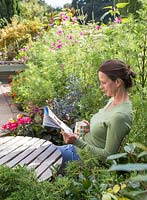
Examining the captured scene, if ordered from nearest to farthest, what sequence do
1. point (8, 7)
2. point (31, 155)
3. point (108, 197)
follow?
point (108, 197)
point (31, 155)
point (8, 7)

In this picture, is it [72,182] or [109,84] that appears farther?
[109,84]

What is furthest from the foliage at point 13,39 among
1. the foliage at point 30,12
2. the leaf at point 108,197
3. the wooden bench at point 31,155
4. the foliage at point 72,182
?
the leaf at point 108,197

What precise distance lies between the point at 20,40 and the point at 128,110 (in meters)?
7.12

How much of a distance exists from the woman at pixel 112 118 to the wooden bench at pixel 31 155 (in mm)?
238

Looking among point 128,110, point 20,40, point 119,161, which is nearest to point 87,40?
point 128,110

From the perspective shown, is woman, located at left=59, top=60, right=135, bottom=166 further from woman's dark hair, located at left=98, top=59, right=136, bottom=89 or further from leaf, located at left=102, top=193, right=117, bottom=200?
leaf, located at left=102, top=193, right=117, bottom=200

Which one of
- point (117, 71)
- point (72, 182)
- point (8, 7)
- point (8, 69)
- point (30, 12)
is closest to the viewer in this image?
point (72, 182)

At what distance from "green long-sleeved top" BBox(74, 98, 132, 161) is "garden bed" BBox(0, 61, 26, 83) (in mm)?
5173

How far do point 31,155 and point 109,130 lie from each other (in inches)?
28.1

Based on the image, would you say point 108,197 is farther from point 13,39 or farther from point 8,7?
point 8,7

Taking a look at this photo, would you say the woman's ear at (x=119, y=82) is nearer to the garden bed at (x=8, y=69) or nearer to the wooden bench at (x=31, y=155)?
the wooden bench at (x=31, y=155)

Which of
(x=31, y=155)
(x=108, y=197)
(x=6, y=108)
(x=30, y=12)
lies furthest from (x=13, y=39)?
(x=108, y=197)

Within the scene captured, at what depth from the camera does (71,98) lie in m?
4.26

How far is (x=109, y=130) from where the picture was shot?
2.15 m
